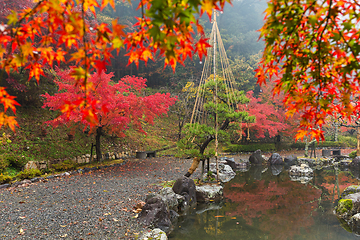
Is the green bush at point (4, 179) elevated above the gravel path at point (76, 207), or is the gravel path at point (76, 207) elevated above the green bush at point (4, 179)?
the green bush at point (4, 179)

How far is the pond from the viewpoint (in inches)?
144

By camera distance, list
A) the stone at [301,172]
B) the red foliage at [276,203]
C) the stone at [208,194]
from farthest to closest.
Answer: the stone at [301,172] < the stone at [208,194] < the red foliage at [276,203]

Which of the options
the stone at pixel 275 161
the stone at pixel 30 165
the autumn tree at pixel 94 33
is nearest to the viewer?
the autumn tree at pixel 94 33

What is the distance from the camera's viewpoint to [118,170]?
6.98 metres

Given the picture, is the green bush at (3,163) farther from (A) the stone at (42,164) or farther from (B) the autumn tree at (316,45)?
(B) the autumn tree at (316,45)

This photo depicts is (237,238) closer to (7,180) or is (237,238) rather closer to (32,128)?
(7,180)

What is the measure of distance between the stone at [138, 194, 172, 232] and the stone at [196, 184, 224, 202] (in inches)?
61.7

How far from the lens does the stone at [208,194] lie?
505cm

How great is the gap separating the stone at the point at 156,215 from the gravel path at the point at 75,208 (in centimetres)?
15

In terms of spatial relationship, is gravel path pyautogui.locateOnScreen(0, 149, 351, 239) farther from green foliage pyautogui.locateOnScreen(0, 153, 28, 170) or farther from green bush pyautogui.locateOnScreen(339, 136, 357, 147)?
green bush pyautogui.locateOnScreen(339, 136, 357, 147)

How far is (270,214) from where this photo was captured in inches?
178

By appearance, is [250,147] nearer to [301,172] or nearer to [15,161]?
[301,172]

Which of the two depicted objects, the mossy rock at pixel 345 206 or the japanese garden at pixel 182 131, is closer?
the japanese garden at pixel 182 131

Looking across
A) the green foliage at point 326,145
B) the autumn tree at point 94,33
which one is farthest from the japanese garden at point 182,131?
the green foliage at point 326,145
